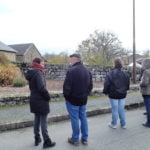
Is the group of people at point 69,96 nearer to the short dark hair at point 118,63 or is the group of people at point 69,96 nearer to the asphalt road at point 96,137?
the asphalt road at point 96,137

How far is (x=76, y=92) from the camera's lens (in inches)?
181

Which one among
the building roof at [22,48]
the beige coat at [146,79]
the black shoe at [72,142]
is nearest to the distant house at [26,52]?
the building roof at [22,48]

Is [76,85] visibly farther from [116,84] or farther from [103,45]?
[103,45]

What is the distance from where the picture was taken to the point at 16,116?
22.1ft

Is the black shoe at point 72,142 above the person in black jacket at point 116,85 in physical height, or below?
below

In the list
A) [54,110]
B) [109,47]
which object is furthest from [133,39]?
[109,47]

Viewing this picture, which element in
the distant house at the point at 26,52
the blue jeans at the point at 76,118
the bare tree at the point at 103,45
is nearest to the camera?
the blue jeans at the point at 76,118

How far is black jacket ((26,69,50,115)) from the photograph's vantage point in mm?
4383

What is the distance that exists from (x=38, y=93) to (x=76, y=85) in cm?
78

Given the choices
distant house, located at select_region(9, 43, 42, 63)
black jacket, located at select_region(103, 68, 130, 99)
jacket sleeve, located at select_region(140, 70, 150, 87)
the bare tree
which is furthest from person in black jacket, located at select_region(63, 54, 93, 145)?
distant house, located at select_region(9, 43, 42, 63)

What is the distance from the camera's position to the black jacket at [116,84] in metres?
5.66

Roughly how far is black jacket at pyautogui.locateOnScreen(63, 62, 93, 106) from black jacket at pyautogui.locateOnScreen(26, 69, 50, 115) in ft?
1.43

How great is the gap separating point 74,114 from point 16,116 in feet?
8.99

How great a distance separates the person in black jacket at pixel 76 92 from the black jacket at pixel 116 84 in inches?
42.1
